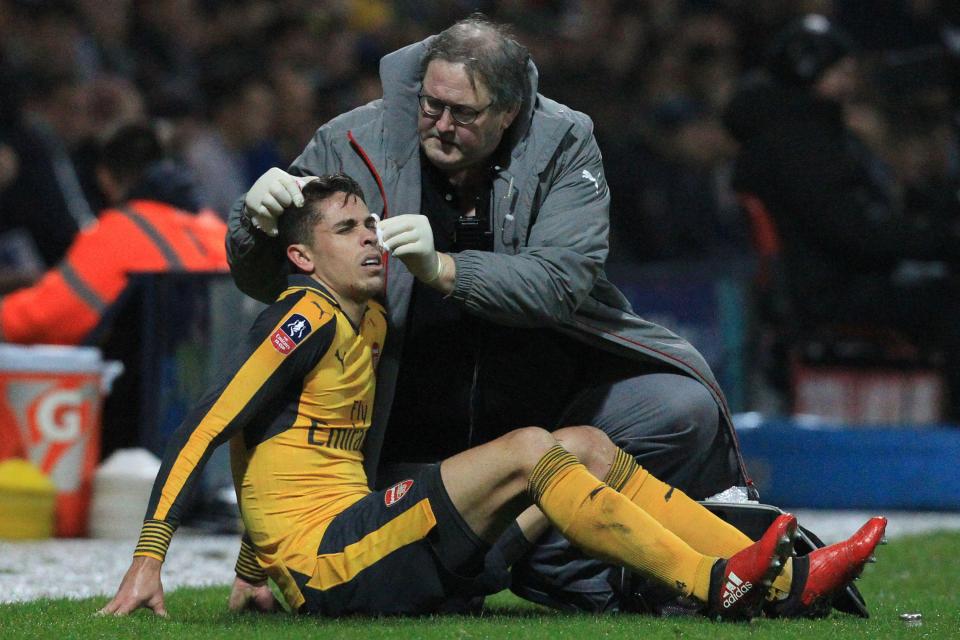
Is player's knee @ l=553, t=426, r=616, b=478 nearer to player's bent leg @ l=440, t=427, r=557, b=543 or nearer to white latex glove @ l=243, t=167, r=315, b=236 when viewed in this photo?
player's bent leg @ l=440, t=427, r=557, b=543

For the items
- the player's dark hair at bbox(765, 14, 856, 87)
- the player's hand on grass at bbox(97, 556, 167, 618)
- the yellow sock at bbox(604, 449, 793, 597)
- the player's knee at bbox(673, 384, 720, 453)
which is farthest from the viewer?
the player's dark hair at bbox(765, 14, 856, 87)

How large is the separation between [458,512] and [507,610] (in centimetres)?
79

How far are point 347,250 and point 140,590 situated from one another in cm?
105

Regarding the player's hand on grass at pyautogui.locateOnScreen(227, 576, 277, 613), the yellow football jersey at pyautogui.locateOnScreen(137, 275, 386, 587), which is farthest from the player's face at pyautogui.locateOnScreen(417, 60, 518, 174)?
the player's hand on grass at pyautogui.locateOnScreen(227, 576, 277, 613)

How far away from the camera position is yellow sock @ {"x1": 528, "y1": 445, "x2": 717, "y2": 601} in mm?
3969

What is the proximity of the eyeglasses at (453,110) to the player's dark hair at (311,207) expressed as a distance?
28 cm

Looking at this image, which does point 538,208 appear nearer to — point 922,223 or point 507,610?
point 507,610

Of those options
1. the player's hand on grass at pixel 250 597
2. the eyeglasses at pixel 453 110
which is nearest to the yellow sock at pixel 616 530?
the player's hand on grass at pixel 250 597

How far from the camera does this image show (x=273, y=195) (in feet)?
14.2

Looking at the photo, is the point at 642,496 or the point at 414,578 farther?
the point at 642,496

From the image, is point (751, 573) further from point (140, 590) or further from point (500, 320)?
point (140, 590)

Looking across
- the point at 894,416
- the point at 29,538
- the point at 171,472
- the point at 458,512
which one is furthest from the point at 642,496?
the point at 894,416

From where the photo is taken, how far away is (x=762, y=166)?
8.48 metres

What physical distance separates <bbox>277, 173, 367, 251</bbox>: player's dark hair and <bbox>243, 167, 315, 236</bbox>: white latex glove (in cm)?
7
